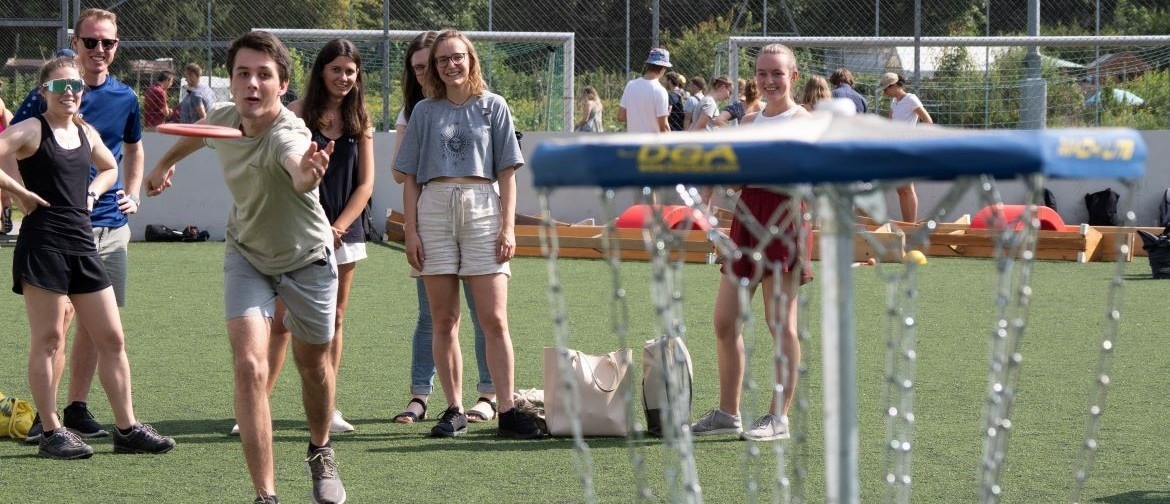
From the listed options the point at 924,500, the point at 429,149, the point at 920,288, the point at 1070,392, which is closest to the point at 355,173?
the point at 429,149

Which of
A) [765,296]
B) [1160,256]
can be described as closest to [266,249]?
[765,296]

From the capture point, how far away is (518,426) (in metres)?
6.26

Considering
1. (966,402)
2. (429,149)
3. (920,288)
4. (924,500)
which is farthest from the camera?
(920,288)

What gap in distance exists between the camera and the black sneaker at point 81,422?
247 inches

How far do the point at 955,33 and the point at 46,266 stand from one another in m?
15.2

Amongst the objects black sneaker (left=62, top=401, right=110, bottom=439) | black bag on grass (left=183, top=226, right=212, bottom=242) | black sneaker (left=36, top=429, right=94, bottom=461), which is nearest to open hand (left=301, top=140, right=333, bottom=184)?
black sneaker (left=36, top=429, right=94, bottom=461)

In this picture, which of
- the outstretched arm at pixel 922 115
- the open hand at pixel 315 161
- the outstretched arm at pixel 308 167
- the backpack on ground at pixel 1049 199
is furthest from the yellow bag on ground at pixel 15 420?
the backpack on ground at pixel 1049 199

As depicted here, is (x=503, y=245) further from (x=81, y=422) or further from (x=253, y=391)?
(x=81, y=422)

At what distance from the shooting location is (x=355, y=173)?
627cm

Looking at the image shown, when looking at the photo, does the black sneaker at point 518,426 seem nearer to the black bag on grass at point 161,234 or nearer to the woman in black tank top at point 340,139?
the woman in black tank top at point 340,139

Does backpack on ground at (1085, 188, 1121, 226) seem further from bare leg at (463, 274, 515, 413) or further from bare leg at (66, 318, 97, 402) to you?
bare leg at (66, 318, 97, 402)

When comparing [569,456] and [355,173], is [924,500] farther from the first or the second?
[355,173]

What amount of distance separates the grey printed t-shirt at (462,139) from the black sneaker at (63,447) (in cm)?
176

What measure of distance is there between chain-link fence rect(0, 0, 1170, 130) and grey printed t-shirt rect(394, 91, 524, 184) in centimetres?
1054
